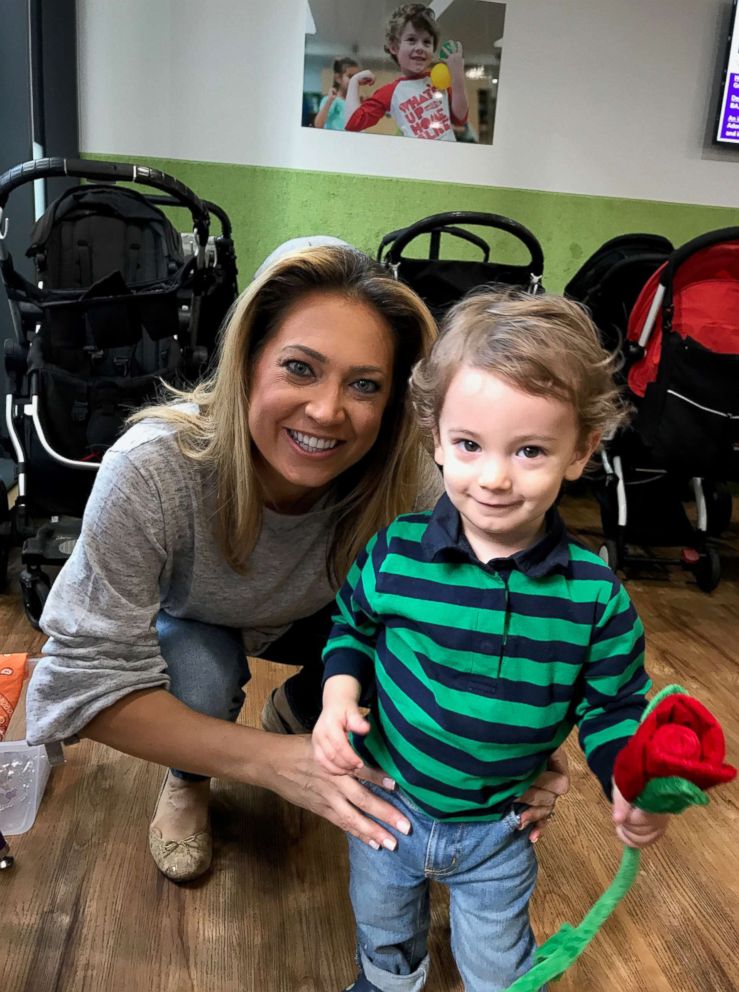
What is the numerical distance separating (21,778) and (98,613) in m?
0.54

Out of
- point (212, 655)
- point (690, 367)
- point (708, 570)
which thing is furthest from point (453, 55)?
point (212, 655)

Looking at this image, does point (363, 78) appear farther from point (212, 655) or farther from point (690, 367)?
point (212, 655)

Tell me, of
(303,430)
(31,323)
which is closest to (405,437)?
(303,430)

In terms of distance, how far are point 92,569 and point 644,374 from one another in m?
1.79

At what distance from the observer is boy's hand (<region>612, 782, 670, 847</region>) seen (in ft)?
2.18

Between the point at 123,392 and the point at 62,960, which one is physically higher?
the point at 123,392

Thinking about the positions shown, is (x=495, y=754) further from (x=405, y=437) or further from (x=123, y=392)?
(x=123, y=392)

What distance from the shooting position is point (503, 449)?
77 cm

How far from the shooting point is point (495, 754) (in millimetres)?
831

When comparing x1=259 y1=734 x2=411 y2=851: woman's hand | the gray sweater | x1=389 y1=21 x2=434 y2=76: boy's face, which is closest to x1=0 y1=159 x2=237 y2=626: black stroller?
the gray sweater

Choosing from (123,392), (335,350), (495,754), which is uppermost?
(335,350)

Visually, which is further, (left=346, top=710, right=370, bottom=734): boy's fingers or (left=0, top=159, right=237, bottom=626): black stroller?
(left=0, top=159, right=237, bottom=626): black stroller

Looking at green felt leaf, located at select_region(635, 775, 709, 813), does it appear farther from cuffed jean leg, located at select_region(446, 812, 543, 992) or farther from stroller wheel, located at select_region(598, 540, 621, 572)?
stroller wheel, located at select_region(598, 540, 621, 572)

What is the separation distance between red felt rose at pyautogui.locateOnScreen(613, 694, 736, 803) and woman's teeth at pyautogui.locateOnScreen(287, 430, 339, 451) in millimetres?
544
